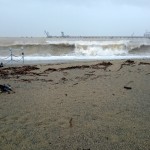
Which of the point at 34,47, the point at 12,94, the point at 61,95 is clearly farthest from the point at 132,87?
the point at 34,47

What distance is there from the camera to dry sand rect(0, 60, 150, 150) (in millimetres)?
3521

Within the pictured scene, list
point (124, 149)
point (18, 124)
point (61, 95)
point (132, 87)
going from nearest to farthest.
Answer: point (124, 149) → point (18, 124) → point (61, 95) → point (132, 87)

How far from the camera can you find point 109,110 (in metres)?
5.00

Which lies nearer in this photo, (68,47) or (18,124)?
(18,124)

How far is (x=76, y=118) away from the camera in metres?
4.55

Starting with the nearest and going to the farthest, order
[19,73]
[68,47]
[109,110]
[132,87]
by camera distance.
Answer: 1. [109,110]
2. [132,87]
3. [19,73]
4. [68,47]

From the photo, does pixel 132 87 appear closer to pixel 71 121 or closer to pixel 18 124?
pixel 71 121

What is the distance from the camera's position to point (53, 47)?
34.3 meters

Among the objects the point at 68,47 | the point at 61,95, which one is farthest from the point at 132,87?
the point at 68,47

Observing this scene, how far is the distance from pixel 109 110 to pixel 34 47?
28.8 meters

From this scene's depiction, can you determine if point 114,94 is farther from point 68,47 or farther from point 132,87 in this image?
point 68,47

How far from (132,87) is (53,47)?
2767cm

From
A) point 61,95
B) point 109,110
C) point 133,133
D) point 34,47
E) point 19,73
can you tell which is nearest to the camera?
point 133,133

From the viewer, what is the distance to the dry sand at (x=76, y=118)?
3.52 metres
